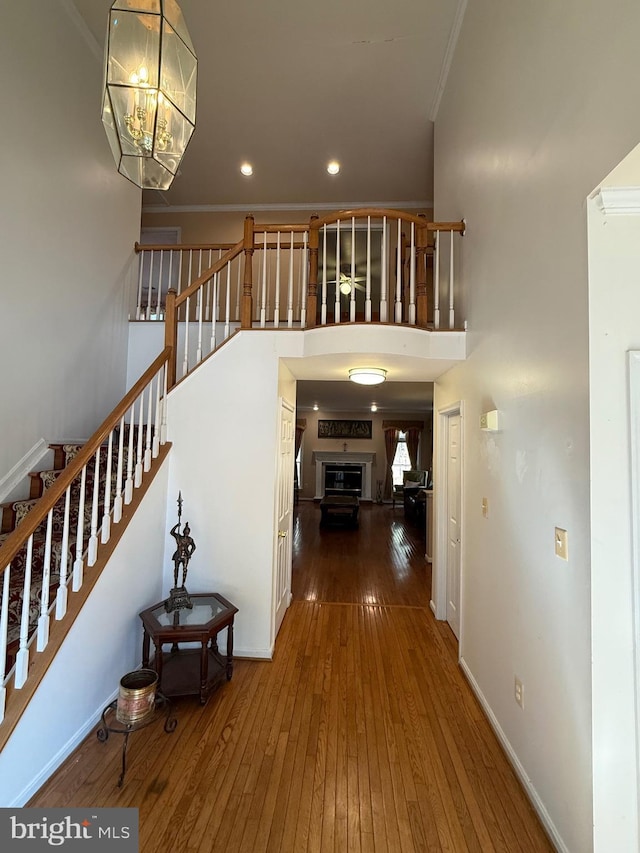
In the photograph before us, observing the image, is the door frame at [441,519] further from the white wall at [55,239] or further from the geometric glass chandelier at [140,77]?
the white wall at [55,239]

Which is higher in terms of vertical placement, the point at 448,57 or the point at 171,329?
the point at 448,57

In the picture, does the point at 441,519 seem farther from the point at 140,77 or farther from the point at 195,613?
the point at 140,77

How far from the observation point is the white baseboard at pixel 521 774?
1582 millimetres

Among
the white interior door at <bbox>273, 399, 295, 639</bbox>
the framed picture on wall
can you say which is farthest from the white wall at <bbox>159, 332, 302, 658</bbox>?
the framed picture on wall

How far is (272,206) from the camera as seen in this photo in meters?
6.18

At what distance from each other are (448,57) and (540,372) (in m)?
3.78

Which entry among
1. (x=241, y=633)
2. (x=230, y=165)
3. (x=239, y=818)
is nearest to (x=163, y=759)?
(x=239, y=818)

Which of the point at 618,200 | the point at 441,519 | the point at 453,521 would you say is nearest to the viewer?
the point at 618,200

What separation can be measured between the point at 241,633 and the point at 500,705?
6.02ft

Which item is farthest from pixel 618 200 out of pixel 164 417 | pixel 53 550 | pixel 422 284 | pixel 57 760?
pixel 57 760

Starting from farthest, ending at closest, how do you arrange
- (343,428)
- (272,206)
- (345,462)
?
(343,428)
(345,462)
(272,206)

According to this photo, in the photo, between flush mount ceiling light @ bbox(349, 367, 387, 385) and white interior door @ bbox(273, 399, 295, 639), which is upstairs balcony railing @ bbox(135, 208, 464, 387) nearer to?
flush mount ceiling light @ bbox(349, 367, 387, 385)

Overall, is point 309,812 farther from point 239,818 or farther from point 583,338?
point 583,338

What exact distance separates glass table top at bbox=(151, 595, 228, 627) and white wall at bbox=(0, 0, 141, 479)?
4.99 ft
